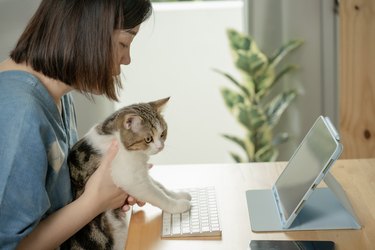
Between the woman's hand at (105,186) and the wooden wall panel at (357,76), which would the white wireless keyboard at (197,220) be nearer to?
the woman's hand at (105,186)

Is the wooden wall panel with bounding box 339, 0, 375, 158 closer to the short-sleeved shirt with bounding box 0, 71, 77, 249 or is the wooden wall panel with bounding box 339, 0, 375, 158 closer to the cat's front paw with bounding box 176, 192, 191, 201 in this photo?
the cat's front paw with bounding box 176, 192, 191, 201

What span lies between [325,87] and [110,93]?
176 centimetres

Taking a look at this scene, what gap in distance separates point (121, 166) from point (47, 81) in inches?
Result: 10.8

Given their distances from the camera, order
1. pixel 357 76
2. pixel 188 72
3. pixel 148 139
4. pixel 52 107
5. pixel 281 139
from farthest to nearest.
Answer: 1. pixel 188 72
2. pixel 281 139
3. pixel 357 76
4. pixel 148 139
5. pixel 52 107

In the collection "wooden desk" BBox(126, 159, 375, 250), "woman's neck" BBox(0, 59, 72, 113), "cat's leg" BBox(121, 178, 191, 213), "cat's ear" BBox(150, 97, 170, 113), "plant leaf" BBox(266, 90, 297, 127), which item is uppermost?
"woman's neck" BBox(0, 59, 72, 113)

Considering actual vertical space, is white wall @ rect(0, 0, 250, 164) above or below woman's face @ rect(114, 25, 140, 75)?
below

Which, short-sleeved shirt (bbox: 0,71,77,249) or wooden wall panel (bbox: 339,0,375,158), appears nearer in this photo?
short-sleeved shirt (bbox: 0,71,77,249)

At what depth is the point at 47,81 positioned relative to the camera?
1376 mm

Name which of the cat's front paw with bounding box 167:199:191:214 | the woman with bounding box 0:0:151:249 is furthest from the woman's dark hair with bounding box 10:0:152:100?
the cat's front paw with bounding box 167:199:191:214

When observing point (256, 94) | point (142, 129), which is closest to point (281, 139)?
point (256, 94)

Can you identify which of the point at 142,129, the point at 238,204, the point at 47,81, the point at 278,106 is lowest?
the point at 278,106

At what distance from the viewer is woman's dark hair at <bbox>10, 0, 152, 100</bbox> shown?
1.29 metres

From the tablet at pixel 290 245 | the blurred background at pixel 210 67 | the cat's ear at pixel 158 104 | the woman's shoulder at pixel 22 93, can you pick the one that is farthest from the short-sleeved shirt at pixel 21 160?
the blurred background at pixel 210 67

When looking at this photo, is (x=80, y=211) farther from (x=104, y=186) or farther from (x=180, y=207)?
(x=180, y=207)
